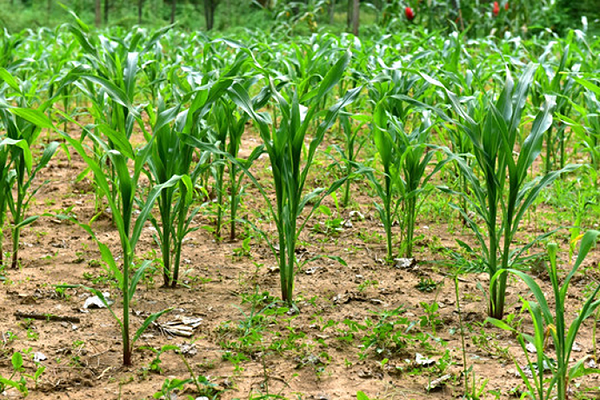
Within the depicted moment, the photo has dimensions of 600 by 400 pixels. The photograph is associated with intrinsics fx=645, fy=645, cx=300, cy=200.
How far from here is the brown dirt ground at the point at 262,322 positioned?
7.02 feet

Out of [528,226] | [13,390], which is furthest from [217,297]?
[528,226]

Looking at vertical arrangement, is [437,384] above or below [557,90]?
below

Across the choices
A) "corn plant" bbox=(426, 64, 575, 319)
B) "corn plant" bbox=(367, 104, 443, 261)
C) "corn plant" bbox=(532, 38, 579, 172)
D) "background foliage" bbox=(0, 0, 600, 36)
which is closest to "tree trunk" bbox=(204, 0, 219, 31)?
"background foliage" bbox=(0, 0, 600, 36)

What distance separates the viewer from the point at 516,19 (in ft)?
39.4

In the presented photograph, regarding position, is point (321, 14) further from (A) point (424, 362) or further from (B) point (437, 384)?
(B) point (437, 384)

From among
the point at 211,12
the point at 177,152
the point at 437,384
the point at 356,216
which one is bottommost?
the point at 437,384

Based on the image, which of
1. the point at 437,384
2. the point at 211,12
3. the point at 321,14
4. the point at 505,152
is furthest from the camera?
the point at 321,14

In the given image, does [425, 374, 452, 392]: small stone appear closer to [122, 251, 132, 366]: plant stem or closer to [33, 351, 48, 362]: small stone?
[122, 251, 132, 366]: plant stem

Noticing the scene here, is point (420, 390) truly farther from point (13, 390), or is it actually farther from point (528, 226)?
point (528, 226)

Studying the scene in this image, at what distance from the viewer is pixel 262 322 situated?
8.36 ft

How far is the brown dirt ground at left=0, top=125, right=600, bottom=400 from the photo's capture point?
2141 mm

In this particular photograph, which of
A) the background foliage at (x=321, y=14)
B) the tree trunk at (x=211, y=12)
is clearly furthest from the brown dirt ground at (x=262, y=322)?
the tree trunk at (x=211, y=12)

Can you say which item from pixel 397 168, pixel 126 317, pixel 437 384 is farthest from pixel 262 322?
pixel 397 168

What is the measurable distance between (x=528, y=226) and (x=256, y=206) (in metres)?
1.63
